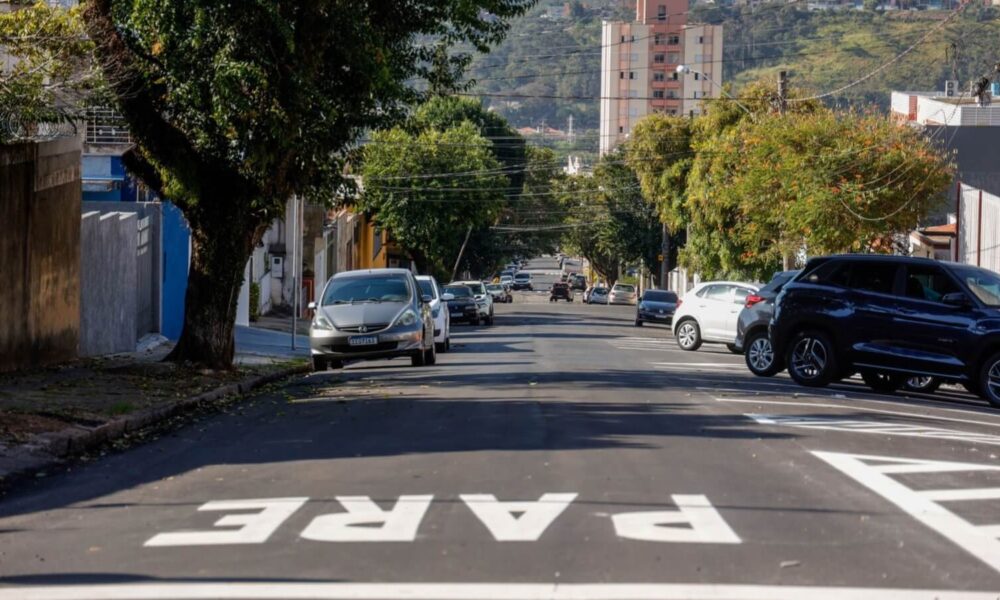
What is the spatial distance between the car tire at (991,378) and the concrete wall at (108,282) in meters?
13.9

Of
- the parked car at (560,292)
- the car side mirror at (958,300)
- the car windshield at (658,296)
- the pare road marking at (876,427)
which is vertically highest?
the car side mirror at (958,300)

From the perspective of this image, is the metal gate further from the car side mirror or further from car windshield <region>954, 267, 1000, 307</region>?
car windshield <region>954, 267, 1000, 307</region>

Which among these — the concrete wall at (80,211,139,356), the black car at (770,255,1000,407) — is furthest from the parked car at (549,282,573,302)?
the black car at (770,255,1000,407)

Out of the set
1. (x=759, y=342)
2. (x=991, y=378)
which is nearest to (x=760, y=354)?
(x=759, y=342)

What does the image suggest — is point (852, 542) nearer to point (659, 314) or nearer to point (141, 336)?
point (141, 336)

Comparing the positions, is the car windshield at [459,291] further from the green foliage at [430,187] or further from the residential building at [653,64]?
the residential building at [653,64]

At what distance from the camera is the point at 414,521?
8.37m

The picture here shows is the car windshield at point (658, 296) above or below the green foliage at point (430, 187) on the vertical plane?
below

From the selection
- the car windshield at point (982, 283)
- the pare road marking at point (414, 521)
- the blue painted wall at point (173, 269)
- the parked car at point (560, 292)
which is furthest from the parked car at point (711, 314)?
the parked car at point (560, 292)

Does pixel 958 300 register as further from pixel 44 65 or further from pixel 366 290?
pixel 44 65

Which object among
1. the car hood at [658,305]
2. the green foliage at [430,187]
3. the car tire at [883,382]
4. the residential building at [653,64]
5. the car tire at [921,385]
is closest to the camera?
the car tire at [883,382]

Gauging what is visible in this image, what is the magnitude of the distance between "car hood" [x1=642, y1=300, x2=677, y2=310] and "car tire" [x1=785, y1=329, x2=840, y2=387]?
27.7 m

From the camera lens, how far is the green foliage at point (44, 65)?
1786 cm

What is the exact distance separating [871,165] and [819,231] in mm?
2435
